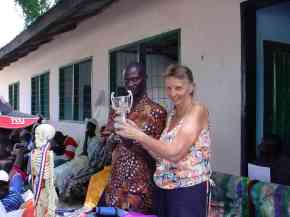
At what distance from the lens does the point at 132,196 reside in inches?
97.8

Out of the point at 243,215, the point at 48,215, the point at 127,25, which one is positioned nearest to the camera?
the point at 48,215

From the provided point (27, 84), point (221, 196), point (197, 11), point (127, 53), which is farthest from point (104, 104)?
point (27, 84)

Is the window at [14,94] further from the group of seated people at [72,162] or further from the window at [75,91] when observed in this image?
the group of seated people at [72,162]

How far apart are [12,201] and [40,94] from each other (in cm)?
778

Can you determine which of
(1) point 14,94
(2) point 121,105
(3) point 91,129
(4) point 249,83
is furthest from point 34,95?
(2) point 121,105

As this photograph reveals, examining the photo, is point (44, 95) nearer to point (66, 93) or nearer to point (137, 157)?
point (66, 93)

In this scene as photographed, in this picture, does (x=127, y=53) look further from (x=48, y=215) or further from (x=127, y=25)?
(x=48, y=215)

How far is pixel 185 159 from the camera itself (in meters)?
2.05

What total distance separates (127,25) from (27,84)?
256 inches

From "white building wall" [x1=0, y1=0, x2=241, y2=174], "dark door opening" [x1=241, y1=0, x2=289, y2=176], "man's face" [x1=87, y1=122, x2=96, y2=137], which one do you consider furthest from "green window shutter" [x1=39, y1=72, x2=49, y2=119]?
"dark door opening" [x1=241, y1=0, x2=289, y2=176]

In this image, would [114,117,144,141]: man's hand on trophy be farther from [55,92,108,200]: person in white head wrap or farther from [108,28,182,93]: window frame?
[55,92,108,200]: person in white head wrap

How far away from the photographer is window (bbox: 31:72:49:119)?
9375 millimetres

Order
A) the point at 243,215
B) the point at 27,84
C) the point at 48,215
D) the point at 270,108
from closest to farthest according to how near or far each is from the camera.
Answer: the point at 48,215 < the point at 243,215 < the point at 270,108 < the point at 27,84

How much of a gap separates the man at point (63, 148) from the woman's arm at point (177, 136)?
4.00m
